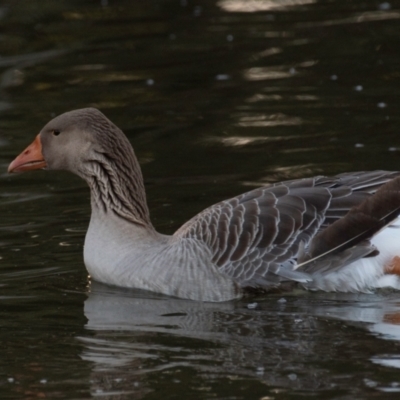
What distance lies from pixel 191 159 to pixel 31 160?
3665 mm

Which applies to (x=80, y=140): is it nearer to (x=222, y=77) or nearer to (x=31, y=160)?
(x=31, y=160)

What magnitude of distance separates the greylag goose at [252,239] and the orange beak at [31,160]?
13.9 inches

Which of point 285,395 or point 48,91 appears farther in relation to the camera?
point 48,91

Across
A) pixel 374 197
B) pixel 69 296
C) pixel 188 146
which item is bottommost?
pixel 69 296

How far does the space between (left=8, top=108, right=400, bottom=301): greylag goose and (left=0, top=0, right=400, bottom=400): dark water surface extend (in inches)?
Result: 7.8

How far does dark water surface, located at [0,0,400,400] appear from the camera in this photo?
787 centimetres

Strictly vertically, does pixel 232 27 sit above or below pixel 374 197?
above

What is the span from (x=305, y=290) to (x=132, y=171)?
2083 millimetres

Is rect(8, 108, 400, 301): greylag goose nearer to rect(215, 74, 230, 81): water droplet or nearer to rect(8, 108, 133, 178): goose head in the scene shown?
rect(8, 108, 133, 178): goose head

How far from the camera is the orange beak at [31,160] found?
1056 centimetres

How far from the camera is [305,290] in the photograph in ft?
31.6

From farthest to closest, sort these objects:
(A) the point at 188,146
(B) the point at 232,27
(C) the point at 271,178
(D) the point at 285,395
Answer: (B) the point at 232,27 → (A) the point at 188,146 → (C) the point at 271,178 → (D) the point at 285,395

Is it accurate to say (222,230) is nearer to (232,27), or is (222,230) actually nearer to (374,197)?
(374,197)

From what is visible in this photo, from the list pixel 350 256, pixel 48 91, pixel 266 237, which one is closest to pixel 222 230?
pixel 266 237
